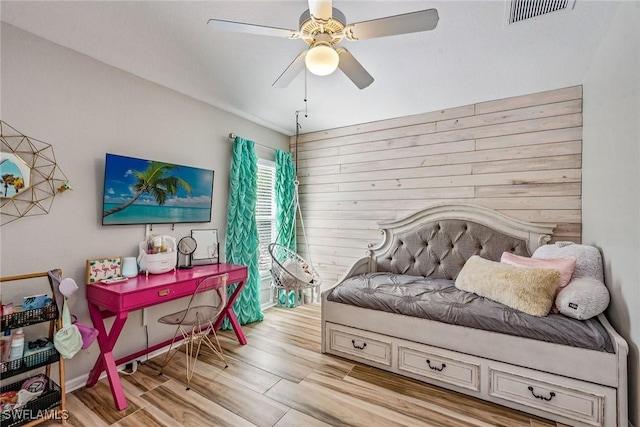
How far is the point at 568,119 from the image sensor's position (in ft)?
8.76

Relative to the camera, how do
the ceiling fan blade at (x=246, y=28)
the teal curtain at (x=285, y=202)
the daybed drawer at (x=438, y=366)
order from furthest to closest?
the teal curtain at (x=285, y=202) → the daybed drawer at (x=438, y=366) → the ceiling fan blade at (x=246, y=28)

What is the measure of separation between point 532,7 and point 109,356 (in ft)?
11.7

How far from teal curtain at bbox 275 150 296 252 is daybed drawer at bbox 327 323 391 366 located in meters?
1.69

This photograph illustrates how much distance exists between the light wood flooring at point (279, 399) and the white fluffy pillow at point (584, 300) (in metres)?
0.73

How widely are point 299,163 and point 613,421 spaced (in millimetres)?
3892

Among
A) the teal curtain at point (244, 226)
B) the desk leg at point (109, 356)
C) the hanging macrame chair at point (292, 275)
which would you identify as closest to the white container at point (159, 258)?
the desk leg at point (109, 356)

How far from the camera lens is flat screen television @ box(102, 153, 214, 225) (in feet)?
7.69

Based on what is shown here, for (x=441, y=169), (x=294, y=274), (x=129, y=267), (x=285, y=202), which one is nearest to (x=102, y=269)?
(x=129, y=267)

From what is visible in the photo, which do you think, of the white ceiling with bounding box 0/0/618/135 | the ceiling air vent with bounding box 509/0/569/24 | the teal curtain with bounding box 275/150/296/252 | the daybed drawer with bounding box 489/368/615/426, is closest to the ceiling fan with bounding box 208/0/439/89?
the white ceiling with bounding box 0/0/618/135

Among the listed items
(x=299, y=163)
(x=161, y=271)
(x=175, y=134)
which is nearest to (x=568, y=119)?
(x=299, y=163)

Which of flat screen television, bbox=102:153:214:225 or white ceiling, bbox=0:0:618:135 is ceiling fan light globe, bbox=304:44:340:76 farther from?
flat screen television, bbox=102:153:214:225

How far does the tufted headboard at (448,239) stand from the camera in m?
2.79

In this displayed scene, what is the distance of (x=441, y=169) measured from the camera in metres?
3.27

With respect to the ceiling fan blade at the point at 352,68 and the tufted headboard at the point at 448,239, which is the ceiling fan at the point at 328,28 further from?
the tufted headboard at the point at 448,239
